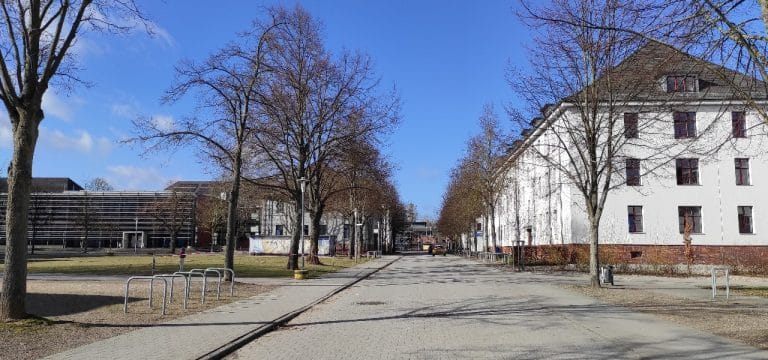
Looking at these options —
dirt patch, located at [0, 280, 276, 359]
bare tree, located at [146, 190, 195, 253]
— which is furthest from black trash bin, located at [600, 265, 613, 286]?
bare tree, located at [146, 190, 195, 253]

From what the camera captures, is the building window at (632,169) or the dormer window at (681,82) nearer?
the dormer window at (681,82)

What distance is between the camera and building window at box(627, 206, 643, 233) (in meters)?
45.0

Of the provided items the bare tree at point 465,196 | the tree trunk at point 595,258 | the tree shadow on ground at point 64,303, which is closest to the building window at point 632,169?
the tree trunk at point 595,258

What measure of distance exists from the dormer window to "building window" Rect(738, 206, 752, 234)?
33.8 m

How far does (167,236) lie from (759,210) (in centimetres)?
8752

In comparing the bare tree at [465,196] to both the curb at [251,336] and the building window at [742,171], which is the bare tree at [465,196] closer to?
the building window at [742,171]

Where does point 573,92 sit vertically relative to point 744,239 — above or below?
above

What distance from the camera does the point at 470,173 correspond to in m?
53.6

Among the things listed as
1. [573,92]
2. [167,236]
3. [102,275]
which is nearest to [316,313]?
[573,92]

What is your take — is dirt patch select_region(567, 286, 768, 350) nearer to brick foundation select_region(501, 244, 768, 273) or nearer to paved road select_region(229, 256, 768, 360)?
paved road select_region(229, 256, 768, 360)

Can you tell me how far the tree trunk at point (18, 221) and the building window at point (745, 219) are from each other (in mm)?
46893

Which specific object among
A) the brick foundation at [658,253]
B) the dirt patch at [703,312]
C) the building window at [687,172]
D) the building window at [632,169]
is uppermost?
the building window at [687,172]

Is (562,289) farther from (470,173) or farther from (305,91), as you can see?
(470,173)

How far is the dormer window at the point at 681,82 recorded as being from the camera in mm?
12370
